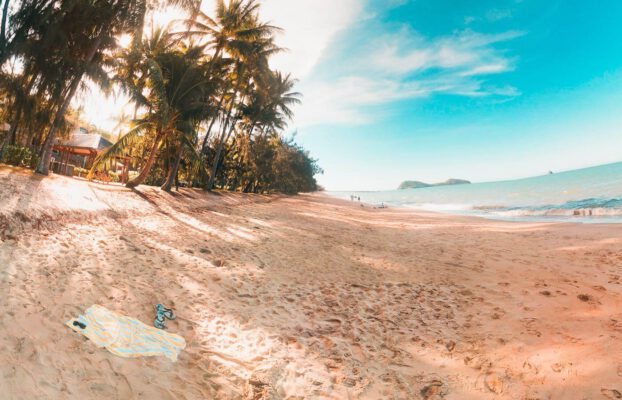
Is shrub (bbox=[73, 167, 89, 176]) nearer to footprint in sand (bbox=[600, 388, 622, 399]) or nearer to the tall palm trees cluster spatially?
the tall palm trees cluster

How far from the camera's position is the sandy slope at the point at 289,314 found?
8.41ft

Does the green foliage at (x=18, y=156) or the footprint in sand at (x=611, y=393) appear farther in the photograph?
the green foliage at (x=18, y=156)

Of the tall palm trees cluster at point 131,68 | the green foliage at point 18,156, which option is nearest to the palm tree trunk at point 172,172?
the tall palm trees cluster at point 131,68

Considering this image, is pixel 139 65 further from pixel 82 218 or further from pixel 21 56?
pixel 82 218

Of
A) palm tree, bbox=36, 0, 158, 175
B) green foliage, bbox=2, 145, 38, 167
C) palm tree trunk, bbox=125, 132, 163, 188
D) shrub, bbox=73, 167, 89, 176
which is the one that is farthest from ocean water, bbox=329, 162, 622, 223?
shrub, bbox=73, 167, 89, 176

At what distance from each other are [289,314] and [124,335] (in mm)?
2054

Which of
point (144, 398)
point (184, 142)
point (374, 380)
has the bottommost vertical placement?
point (374, 380)

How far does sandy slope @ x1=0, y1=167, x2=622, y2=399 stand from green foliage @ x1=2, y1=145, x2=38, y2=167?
690 cm

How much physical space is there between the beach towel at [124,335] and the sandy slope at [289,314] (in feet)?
0.29

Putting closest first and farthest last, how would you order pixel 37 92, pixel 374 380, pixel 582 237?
pixel 374 380
pixel 582 237
pixel 37 92

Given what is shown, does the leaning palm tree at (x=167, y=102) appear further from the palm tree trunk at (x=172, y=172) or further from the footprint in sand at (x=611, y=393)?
the footprint in sand at (x=611, y=393)

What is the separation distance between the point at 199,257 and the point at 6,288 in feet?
9.83

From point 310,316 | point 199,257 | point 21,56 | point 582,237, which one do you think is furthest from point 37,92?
point 582,237

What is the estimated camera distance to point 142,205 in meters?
9.71
